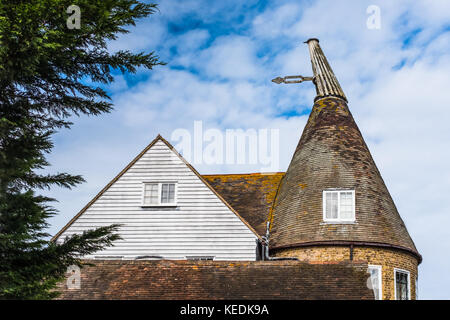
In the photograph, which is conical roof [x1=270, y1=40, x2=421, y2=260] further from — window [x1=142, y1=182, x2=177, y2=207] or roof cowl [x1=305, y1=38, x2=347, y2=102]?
window [x1=142, y1=182, x2=177, y2=207]

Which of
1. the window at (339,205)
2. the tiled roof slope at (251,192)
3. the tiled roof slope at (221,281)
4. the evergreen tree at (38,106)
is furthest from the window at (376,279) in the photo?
the evergreen tree at (38,106)

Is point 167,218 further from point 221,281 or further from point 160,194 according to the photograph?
point 221,281

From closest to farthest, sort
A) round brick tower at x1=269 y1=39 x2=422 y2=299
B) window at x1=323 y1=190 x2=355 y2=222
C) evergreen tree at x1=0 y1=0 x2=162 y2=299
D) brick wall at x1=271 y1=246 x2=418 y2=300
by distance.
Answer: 1. evergreen tree at x1=0 y1=0 x2=162 y2=299
2. brick wall at x1=271 y1=246 x2=418 y2=300
3. round brick tower at x1=269 y1=39 x2=422 y2=299
4. window at x1=323 y1=190 x2=355 y2=222

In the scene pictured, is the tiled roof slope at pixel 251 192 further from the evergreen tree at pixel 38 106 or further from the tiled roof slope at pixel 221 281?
the evergreen tree at pixel 38 106

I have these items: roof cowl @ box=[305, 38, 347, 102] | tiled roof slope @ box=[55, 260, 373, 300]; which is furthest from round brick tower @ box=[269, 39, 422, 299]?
tiled roof slope @ box=[55, 260, 373, 300]

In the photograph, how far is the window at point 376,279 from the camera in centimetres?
2141

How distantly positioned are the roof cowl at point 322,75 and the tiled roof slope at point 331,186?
60cm

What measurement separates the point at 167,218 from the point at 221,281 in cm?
580

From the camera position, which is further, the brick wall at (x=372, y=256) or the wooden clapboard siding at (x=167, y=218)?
the wooden clapboard siding at (x=167, y=218)

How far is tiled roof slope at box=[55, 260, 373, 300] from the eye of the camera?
16812 mm

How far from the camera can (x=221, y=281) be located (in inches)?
693

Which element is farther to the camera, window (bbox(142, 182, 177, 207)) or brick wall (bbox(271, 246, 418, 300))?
window (bbox(142, 182, 177, 207))

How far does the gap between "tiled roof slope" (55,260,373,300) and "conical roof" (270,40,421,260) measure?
14.2 feet
